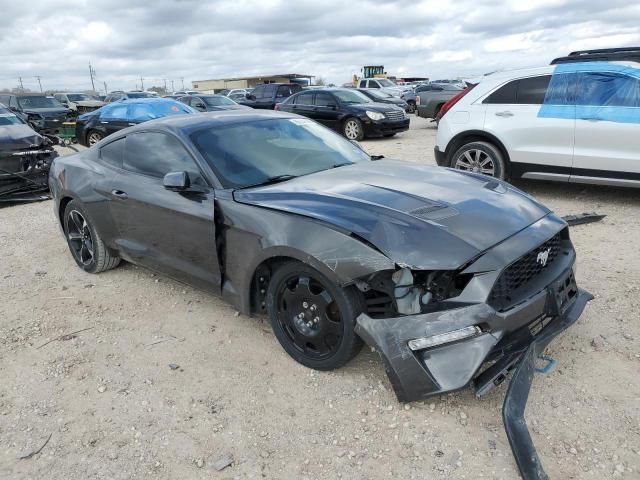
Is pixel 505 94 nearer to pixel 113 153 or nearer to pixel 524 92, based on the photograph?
pixel 524 92

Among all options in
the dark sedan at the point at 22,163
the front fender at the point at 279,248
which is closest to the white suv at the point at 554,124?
the front fender at the point at 279,248

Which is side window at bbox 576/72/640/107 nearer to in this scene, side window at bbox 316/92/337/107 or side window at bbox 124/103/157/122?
side window at bbox 316/92/337/107

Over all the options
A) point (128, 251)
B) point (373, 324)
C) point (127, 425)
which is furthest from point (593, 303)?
point (128, 251)

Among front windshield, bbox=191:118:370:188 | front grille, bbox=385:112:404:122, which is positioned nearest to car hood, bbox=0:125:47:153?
front windshield, bbox=191:118:370:188

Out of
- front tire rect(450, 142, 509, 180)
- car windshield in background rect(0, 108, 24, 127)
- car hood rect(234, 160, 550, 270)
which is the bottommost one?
front tire rect(450, 142, 509, 180)

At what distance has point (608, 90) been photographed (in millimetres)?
5980

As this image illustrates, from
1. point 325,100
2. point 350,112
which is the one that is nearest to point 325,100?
point 325,100

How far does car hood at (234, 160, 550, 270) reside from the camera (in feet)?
8.33

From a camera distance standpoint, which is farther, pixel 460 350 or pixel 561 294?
pixel 561 294

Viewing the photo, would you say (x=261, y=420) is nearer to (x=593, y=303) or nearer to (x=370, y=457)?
(x=370, y=457)

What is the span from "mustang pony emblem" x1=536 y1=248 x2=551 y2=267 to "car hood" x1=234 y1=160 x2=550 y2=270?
0.59 feet

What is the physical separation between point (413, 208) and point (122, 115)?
38.2ft

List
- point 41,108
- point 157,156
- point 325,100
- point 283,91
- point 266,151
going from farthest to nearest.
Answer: point 283,91
point 41,108
point 325,100
point 157,156
point 266,151

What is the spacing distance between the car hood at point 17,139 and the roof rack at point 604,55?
25.8 ft
